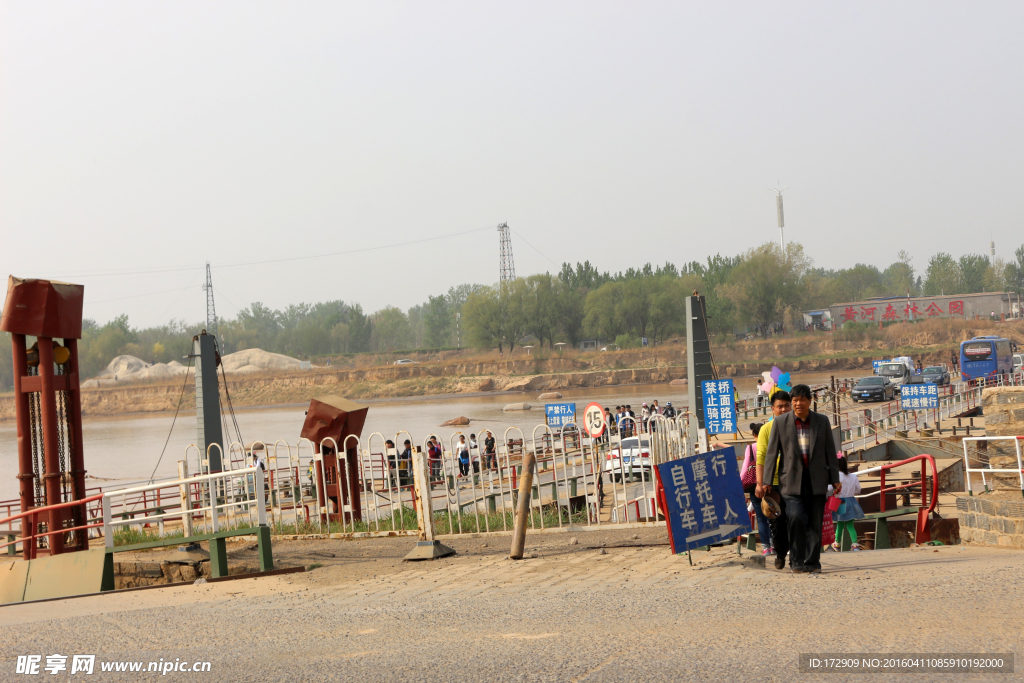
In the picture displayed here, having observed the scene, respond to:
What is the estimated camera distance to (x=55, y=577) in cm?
877

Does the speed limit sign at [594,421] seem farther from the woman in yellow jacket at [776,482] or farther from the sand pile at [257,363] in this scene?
the sand pile at [257,363]

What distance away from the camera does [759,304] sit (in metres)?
88.8

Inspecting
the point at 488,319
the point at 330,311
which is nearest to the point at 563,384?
the point at 488,319

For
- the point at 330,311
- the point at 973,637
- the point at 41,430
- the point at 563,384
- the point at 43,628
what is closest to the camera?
the point at 973,637

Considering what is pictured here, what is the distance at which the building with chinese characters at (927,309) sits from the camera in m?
88.7

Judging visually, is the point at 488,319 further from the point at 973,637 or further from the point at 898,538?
the point at 973,637

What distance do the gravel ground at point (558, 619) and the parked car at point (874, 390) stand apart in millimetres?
33201

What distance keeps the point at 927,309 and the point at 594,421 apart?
292 feet

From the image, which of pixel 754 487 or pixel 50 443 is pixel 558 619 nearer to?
pixel 754 487

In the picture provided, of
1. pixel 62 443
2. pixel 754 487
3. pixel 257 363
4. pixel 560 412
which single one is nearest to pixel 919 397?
pixel 560 412

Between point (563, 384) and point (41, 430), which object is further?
point (563, 384)

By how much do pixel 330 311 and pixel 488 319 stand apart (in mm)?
112650

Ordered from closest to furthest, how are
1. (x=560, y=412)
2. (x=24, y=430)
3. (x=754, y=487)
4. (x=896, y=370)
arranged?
(x=754, y=487) < (x=24, y=430) < (x=560, y=412) < (x=896, y=370)

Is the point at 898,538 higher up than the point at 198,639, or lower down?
lower down
